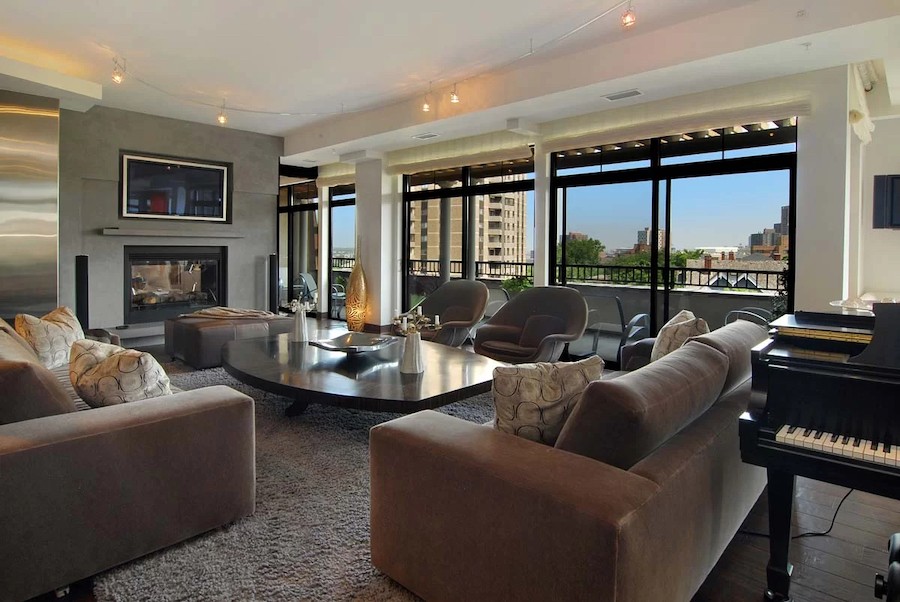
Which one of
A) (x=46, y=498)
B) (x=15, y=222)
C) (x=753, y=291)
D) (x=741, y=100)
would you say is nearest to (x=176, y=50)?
(x=15, y=222)

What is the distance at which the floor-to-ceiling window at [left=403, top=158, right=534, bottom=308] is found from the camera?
701cm

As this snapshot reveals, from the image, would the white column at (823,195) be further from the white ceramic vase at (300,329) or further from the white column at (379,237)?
the white column at (379,237)

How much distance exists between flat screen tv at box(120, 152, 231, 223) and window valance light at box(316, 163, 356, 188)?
173 cm

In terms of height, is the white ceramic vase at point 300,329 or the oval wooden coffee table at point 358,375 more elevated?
the white ceramic vase at point 300,329

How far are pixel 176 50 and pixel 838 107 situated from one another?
5.59 metres

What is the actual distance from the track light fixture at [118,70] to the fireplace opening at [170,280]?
2.49 m

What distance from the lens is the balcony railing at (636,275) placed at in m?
5.08

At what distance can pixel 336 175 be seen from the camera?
9281 mm

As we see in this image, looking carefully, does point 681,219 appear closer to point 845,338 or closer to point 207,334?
point 845,338

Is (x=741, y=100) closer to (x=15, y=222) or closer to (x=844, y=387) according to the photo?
(x=844, y=387)

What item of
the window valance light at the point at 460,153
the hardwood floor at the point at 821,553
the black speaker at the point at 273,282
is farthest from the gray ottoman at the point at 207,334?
the hardwood floor at the point at 821,553

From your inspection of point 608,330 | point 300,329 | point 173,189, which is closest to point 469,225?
point 608,330

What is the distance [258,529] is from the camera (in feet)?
7.80

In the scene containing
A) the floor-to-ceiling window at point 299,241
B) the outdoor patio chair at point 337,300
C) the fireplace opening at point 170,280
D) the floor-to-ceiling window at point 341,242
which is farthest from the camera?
the floor-to-ceiling window at point 299,241
